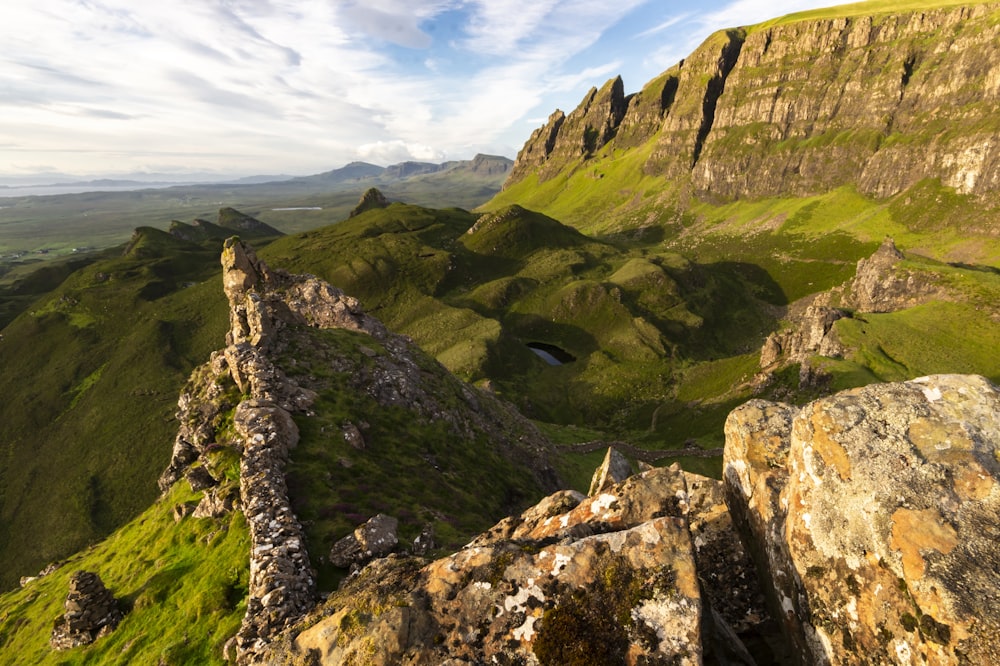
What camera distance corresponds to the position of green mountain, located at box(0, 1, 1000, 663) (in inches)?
1011

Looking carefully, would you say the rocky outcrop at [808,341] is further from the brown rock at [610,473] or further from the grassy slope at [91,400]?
the grassy slope at [91,400]

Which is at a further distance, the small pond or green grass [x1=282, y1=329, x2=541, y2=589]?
the small pond

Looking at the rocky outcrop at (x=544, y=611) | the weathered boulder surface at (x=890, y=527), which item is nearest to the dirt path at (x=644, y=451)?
the weathered boulder surface at (x=890, y=527)

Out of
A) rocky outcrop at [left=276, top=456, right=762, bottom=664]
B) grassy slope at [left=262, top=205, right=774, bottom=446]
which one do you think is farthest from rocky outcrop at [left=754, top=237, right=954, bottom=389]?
rocky outcrop at [left=276, top=456, right=762, bottom=664]

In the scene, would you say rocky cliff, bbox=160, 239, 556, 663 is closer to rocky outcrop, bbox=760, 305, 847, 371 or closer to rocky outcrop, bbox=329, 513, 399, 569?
rocky outcrop, bbox=329, 513, 399, 569

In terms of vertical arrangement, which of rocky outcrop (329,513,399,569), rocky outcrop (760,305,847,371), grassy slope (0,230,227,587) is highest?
rocky outcrop (329,513,399,569)

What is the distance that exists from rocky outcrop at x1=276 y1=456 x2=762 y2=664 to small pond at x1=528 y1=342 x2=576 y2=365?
110786 mm

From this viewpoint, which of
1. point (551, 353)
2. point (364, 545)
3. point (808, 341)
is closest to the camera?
point (364, 545)

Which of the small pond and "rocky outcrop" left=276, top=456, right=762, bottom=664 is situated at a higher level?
"rocky outcrop" left=276, top=456, right=762, bottom=664

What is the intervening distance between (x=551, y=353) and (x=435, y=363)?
77.1 meters

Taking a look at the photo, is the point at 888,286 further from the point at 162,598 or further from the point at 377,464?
the point at 162,598

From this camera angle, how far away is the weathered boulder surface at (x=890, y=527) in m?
8.85

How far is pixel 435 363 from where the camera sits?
54.9 m

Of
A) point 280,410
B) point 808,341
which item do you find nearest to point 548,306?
point 808,341
